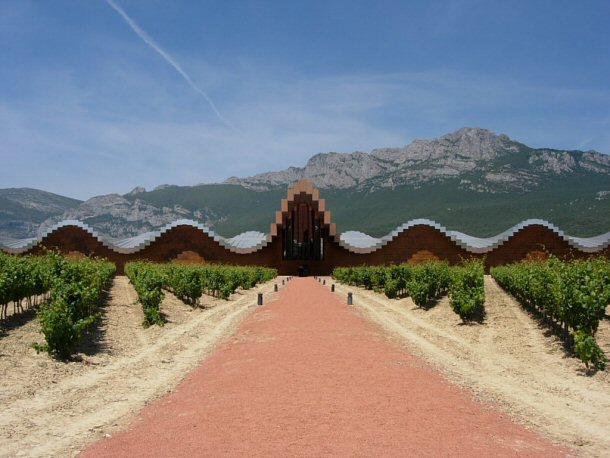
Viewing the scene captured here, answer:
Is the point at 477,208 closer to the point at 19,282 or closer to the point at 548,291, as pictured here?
the point at 548,291

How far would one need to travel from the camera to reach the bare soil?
24.4ft

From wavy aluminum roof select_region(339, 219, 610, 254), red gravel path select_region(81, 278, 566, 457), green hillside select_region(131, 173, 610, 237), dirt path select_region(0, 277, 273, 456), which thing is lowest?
dirt path select_region(0, 277, 273, 456)

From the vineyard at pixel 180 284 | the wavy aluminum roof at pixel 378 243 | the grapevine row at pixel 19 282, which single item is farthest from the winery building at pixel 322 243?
the grapevine row at pixel 19 282

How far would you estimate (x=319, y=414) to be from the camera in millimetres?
7531

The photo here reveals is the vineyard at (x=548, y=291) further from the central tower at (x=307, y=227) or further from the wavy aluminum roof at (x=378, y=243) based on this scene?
the central tower at (x=307, y=227)

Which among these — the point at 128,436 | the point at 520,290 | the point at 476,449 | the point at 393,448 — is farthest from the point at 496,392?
the point at 520,290

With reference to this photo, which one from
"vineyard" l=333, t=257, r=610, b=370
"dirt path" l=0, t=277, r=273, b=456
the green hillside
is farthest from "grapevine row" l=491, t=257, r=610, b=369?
the green hillside

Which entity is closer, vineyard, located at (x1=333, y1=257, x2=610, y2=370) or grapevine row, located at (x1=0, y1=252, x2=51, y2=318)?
vineyard, located at (x1=333, y1=257, x2=610, y2=370)

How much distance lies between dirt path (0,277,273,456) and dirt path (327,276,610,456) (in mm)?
6288

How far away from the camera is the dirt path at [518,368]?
25.7 ft

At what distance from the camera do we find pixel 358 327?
16.2 m

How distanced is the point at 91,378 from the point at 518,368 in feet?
32.5

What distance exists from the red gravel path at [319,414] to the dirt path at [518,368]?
0.67m

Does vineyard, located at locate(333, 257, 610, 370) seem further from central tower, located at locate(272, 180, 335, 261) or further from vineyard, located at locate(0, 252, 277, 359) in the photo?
central tower, located at locate(272, 180, 335, 261)
